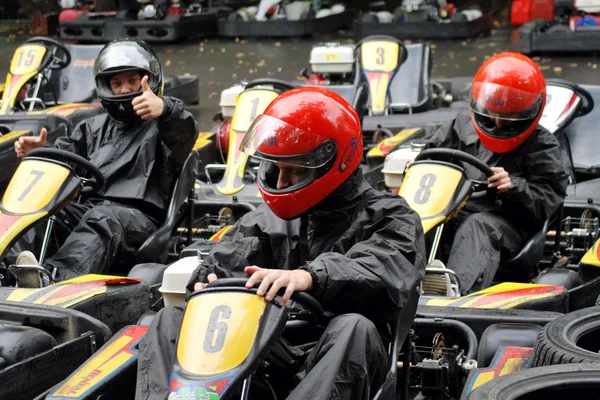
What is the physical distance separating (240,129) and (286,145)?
2.94m

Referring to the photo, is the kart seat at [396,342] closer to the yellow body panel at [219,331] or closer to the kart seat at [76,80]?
the yellow body panel at [219,331]

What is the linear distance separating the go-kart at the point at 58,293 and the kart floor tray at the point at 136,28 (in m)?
7.98

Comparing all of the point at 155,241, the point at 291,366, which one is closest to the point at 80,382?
the point at 291,366

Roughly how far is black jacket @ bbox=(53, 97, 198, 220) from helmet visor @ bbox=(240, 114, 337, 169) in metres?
1.72

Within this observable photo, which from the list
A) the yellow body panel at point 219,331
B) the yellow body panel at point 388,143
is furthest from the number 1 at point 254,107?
the yellow body panel at point 219,331

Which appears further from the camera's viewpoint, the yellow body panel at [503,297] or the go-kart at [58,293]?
the yellow body panel at [503,297]

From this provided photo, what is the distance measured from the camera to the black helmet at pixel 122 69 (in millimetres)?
4633

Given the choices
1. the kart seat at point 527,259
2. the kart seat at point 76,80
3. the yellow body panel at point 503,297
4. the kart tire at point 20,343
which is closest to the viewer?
the kart tire at point 20,343

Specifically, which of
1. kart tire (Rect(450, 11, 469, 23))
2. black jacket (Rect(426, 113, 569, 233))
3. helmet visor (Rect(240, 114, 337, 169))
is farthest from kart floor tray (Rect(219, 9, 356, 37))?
helmet visor (Rect(240, 114, 337, 169))

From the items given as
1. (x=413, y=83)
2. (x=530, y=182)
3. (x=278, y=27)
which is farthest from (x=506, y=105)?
(x=278, y=27)

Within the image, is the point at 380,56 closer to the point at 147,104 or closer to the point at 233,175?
the point at 233,175

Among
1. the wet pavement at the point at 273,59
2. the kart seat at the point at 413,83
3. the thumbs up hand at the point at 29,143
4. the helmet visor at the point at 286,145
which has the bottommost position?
the wet pavement at the point at 273,59

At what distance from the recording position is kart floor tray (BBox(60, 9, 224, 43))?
12.8 meters

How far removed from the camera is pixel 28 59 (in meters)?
7.32
